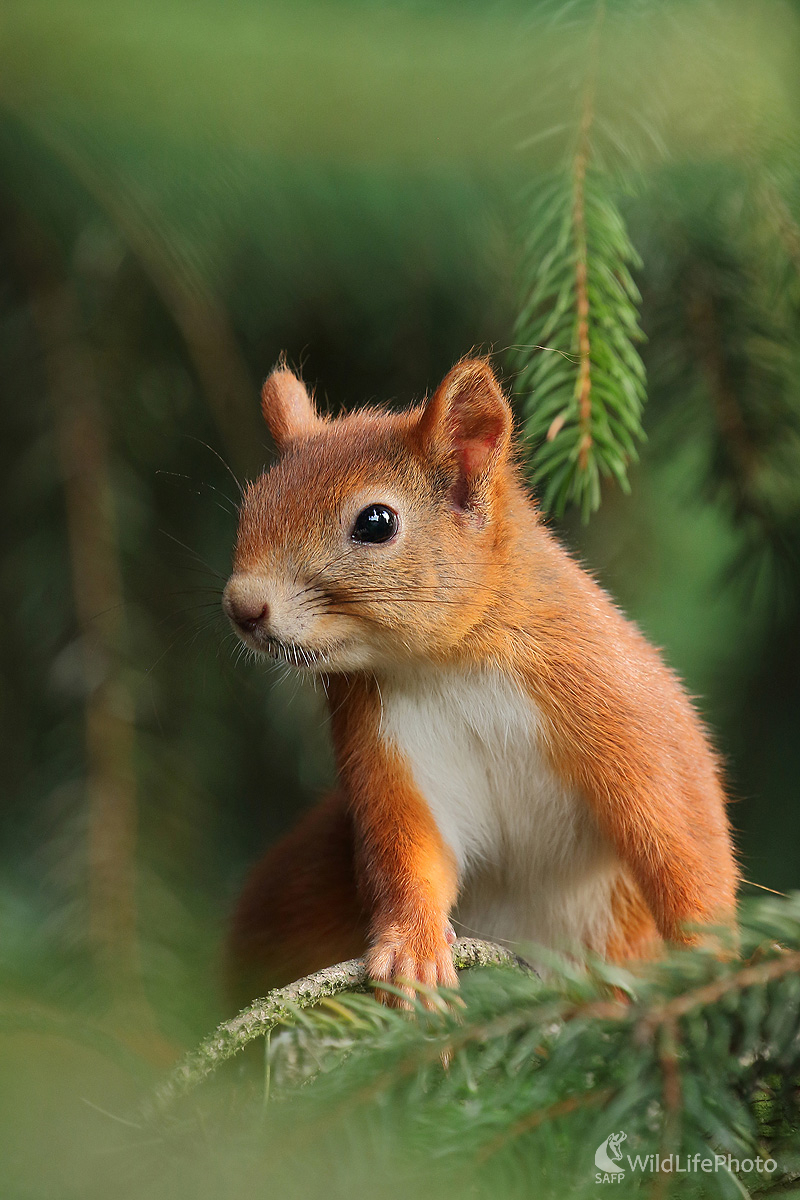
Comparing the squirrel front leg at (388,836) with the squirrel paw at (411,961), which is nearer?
the squirrel paw at (411,961)

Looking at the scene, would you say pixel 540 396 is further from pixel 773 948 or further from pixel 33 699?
pixel 33 699

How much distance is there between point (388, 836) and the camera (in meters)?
0.78

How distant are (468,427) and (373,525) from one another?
0.10 metres

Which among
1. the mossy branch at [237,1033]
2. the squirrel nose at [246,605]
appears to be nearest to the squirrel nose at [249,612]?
the squirrel nose at [246,605]

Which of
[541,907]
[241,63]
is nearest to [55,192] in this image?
[241,63]

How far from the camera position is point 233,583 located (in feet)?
2.37

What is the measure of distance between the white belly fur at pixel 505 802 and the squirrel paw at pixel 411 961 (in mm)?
131

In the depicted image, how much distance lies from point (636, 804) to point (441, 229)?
1.42ft

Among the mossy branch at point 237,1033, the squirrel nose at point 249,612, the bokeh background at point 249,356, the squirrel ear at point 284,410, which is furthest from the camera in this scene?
the squirrel ear at point 284,410

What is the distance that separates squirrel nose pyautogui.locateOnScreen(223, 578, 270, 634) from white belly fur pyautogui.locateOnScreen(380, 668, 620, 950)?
13 centimetres

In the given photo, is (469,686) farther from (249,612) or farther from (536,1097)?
(536,1097)

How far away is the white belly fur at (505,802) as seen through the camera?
79 centimetres

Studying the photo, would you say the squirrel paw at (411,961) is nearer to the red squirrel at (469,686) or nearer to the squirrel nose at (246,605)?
the red squirrel at (469,686)

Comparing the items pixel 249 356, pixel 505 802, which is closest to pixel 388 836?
pixel 505 802
